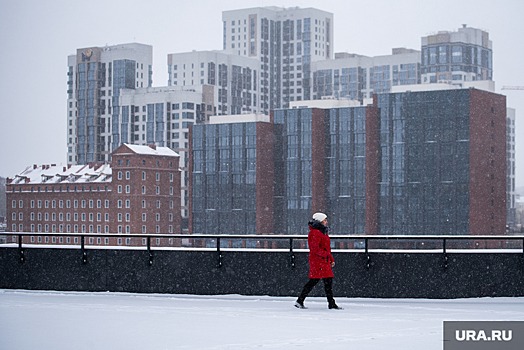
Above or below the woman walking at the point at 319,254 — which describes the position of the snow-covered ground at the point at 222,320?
below

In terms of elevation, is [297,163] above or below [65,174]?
above

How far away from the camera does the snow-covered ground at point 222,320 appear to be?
12.5m

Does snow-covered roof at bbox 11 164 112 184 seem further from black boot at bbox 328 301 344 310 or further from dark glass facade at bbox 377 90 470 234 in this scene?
black boot at bbox 328 301 344 310

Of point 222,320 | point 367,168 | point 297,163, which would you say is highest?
point 297,163

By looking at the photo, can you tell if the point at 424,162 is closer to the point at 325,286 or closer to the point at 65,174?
the point at 65,174

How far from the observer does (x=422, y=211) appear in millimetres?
135750

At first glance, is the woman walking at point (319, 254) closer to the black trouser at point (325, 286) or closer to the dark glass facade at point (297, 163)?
the black trouser at point (325, 286)

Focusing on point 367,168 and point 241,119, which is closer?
point 367,168

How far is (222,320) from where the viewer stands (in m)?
15.2

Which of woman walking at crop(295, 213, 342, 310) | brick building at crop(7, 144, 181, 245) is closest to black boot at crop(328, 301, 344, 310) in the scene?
woman walking at crop(295, 213, 342, 310)

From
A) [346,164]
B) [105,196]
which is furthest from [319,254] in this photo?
[105,196]

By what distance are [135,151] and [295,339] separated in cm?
15007

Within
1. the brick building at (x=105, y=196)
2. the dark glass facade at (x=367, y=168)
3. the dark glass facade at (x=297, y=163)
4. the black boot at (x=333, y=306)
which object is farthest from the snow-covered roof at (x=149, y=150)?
the black boot at (x=333, y=306)

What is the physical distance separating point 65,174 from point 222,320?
157593 mm
